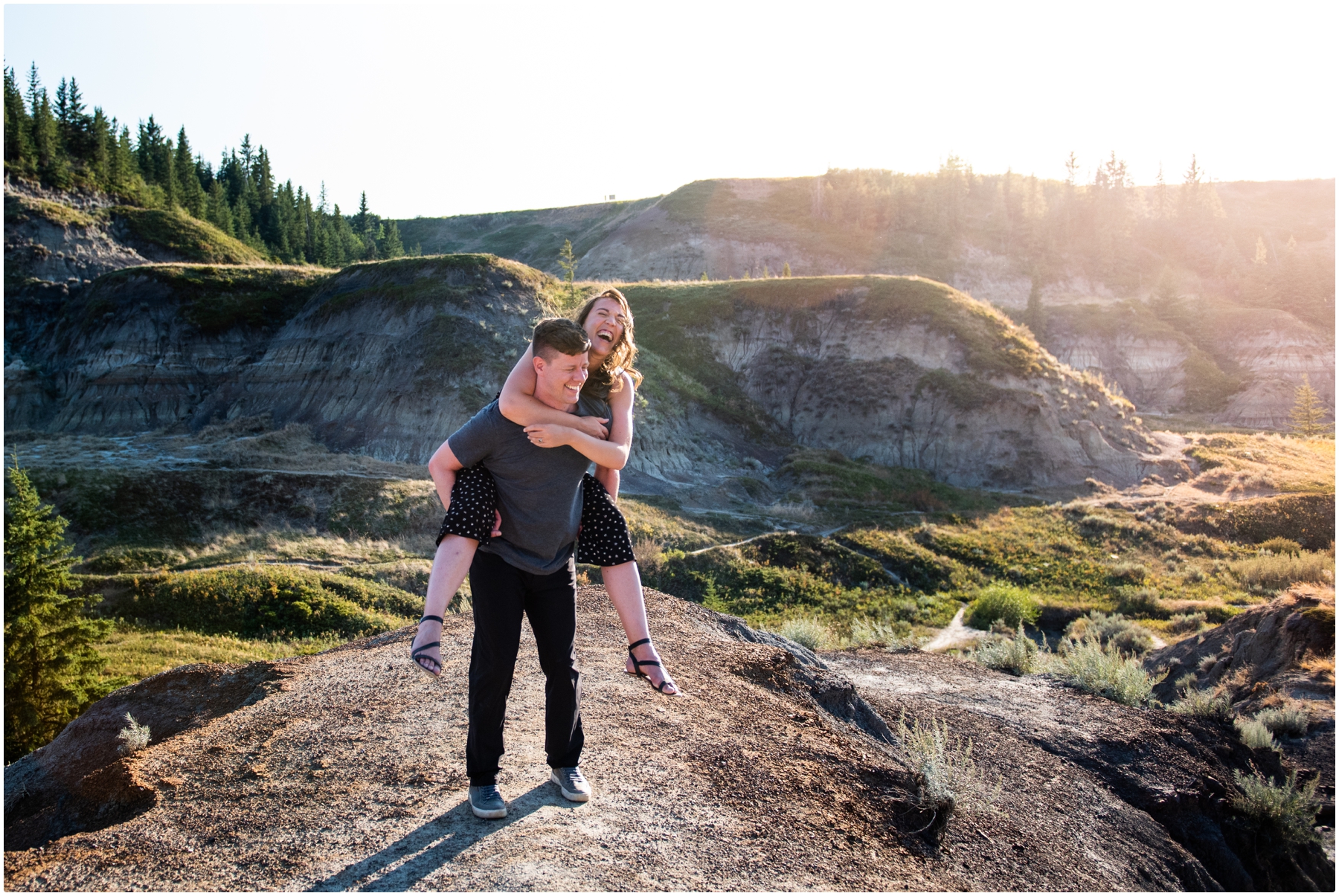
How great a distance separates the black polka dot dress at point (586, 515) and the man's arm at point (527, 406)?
0.37 metres

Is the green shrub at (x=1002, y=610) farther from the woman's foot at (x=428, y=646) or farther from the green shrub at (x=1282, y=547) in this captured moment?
the woman's foot at (x=428, y=646)

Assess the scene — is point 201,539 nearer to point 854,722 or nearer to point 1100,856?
point 854,722

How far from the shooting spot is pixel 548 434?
4238 mm

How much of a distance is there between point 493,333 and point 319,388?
7101mm

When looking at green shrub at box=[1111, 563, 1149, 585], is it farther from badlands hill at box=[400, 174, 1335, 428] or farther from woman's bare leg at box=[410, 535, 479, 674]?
badlands hill at box=[400, 174, 1335, 428]

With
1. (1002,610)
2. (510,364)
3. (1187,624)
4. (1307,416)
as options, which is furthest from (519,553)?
(1307,416)

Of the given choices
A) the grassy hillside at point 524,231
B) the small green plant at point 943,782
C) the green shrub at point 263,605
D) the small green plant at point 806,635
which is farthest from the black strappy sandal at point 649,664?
the grassy hillside at point 524,231

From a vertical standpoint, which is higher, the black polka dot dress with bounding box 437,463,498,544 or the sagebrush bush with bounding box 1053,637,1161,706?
the black polka dot dress with bounding box 437,463,498,544

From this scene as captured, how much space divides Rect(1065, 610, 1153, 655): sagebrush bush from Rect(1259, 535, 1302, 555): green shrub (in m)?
9.73

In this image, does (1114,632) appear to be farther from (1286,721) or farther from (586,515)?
(586,515)

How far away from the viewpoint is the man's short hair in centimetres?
425

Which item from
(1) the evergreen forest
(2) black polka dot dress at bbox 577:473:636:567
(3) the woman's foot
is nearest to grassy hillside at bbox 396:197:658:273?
(1) the evergreen forest

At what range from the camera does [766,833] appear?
14.4ft

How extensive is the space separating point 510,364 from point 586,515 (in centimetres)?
2789
